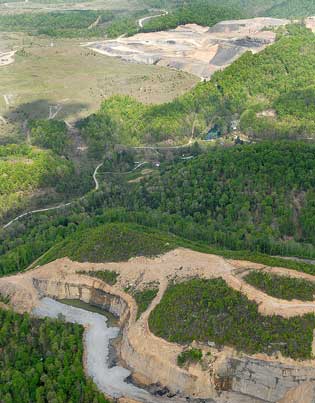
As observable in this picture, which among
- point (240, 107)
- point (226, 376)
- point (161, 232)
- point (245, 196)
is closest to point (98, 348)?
point (226, 376)

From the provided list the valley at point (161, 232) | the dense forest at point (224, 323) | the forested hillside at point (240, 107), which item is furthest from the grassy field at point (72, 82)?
the dense forest at point (224, 323)

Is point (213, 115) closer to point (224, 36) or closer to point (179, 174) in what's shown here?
point (179, 174)

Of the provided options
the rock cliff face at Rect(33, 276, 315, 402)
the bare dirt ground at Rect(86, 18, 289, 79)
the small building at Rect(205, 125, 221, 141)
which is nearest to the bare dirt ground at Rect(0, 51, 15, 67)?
the bare dirt ground at Rect(86, 18, 289, 79)

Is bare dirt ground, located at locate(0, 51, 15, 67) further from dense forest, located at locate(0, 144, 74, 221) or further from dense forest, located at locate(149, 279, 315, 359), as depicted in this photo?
dense forest, located at locate(149, 279, 315, 359)

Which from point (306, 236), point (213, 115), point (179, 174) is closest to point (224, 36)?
point (213, 115)

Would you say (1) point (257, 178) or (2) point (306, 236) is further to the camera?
(1) point (257, 178)

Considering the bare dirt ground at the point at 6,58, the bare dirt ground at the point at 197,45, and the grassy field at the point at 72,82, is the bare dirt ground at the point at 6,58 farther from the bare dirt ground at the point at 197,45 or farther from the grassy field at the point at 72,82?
the bare dirt ground at the point at 197,45
